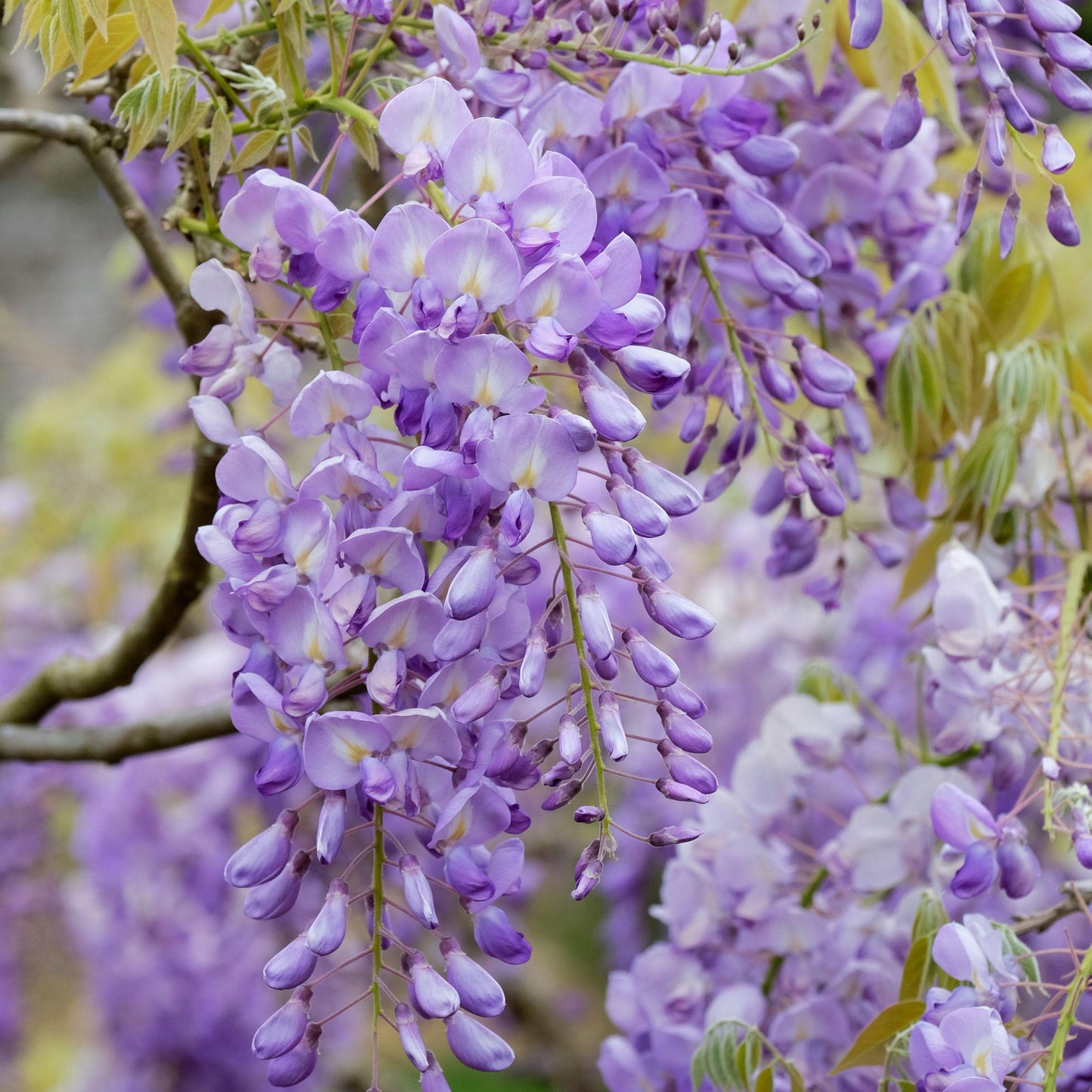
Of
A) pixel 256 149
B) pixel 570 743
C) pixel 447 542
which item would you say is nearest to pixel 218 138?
pixel 256 149

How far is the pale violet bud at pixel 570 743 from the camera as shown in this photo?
0.46 metres

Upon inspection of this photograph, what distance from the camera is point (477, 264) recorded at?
45cm

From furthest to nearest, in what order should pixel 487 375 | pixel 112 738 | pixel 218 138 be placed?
pixel 112 738
pixel 218 138
pixel 487 375

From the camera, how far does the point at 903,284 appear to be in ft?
2.50

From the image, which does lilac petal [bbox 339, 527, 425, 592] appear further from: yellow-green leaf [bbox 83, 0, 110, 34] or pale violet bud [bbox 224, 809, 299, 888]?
yellow-green leaf [bbox 83, 0, 110, 34]

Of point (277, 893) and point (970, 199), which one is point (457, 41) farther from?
point (277, 893)

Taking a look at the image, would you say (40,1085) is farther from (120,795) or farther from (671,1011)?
(671,1011)

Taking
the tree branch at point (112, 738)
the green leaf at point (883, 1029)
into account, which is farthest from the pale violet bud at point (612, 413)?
the tree branch at point (112, 738)

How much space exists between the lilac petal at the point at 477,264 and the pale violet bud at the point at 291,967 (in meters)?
0.27

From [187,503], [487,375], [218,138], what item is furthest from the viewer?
[187,503]

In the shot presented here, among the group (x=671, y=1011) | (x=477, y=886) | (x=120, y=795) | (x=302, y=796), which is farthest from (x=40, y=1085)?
(x=477, y=886)

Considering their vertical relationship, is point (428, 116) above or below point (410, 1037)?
above

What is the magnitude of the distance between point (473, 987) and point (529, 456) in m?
0.22

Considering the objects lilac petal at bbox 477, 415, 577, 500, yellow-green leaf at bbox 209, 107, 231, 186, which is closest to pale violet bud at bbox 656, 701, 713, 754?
lilac petal at bbox 477, 415, 577, 500
